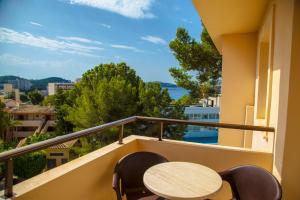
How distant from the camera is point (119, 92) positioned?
15312 mm

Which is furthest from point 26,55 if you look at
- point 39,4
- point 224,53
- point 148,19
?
point 224,53

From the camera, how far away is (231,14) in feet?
11.6

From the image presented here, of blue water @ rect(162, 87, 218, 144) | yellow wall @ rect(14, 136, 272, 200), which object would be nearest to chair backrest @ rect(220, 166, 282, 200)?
yellow wall @ rect(14, 136, 272, 200)

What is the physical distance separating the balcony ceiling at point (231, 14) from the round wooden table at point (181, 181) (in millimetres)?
2105

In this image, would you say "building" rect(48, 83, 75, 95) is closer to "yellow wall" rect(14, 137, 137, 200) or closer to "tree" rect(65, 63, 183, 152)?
"tree" rect(65, 63, 183, 152)

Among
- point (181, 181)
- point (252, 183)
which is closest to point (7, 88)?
point (181, 181)

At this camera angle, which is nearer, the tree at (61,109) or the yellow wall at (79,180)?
the yellow wall at (79,180)

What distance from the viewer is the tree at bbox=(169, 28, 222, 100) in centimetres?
1261

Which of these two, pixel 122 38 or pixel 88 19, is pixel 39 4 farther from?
pixel 122 38

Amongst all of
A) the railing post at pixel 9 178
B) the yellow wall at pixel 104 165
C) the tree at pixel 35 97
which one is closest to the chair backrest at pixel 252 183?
the yellow wall at pixel 104 165

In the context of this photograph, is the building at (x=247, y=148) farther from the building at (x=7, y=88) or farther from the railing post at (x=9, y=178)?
the building at (x=7, y=88)

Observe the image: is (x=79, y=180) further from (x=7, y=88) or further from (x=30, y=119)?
(x=30, y=119)

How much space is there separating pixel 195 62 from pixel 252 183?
1158 cm

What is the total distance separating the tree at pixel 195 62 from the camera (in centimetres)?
1261
